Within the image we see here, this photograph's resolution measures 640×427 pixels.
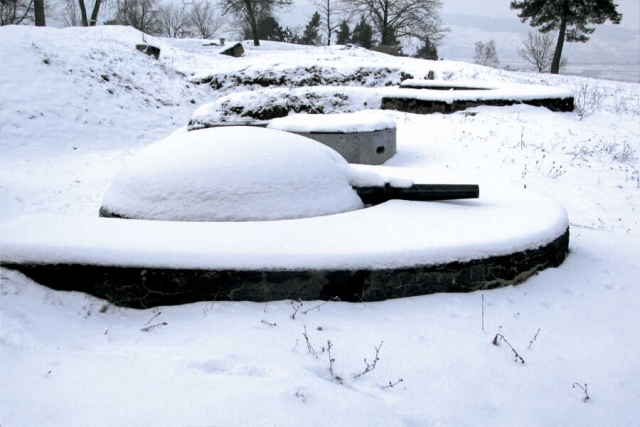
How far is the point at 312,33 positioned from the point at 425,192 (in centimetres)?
4851

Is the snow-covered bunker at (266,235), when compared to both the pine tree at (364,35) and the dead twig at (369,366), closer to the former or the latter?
the dead twig at (369,366)

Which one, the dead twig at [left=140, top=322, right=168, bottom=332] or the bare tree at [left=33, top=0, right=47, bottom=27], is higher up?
the bare tree at [left=33, top=0, right=47, bottom=27]

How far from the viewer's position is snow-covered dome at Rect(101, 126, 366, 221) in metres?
4.12

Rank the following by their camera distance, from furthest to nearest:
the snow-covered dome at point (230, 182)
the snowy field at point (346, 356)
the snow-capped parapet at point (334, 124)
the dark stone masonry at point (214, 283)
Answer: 1. the snow-capped parapet at point (334, 124)
2. the snow-covered dome at point (230, 182)
3. the dark stone masonry at point (214, 283)
4. the snowy field at point (346, 356)

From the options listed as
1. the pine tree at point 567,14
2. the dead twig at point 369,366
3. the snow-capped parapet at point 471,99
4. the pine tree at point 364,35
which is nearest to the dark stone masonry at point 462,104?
the snow-capped parapet at point 471,99

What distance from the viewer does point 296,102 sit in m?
14.7

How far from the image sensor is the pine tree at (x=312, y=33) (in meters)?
Answer: 49.2

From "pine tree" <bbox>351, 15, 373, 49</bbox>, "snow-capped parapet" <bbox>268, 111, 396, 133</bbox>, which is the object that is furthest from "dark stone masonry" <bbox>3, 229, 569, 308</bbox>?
"pine tree" <bbox>351, 15, 373, 49</bbox>

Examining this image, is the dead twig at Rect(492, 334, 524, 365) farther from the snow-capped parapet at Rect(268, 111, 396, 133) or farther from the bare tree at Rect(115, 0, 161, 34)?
the bare tree at Rect(115, 0, 161, 34)

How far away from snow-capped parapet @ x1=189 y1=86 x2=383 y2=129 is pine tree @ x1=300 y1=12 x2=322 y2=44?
37.0 metres

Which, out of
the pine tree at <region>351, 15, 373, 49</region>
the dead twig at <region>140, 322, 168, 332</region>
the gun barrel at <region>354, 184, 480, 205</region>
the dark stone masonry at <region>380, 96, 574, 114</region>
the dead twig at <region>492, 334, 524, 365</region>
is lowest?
the dead twig at <region>492, 334, 524, 365</region>

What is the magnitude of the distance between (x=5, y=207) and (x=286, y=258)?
227 inches

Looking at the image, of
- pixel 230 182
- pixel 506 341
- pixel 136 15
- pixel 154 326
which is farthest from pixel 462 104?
pixel 136 15

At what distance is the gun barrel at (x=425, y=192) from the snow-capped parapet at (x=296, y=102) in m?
9.36
